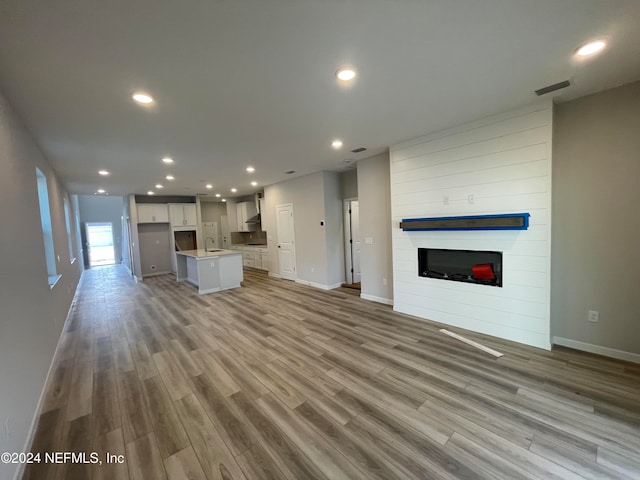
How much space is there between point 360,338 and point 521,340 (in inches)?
77.1

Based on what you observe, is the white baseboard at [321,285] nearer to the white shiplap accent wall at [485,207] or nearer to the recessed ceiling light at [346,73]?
the white shiplap accent wall at [485,207]

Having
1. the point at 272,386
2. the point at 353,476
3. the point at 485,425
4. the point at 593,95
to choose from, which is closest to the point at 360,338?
the point at 272,386

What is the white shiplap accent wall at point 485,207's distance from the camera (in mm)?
2906

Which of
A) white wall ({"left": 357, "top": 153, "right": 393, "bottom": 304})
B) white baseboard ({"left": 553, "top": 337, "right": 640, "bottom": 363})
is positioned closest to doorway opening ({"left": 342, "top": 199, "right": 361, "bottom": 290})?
white wall ({"left": 357, "top": 153, "right": 393, "bottom": 304})

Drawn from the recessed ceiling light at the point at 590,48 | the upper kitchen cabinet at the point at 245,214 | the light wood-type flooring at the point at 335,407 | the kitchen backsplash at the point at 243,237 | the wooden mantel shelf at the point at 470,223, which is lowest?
the light wood-type flooring at the point at 335,407

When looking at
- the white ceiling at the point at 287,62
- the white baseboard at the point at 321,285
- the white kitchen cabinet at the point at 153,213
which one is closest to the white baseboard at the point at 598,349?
the white ceiling at the point at 287,62

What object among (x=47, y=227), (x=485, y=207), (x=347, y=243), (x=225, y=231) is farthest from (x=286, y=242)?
(x=485, y=207)

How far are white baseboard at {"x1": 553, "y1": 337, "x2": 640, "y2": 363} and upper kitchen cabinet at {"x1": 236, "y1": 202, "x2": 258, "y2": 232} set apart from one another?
8.74 meters

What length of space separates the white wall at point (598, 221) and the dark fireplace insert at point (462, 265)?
0.61m

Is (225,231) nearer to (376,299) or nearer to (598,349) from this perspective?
(376,299)

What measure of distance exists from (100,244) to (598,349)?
19.3 metres

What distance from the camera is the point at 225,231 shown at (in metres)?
11.0

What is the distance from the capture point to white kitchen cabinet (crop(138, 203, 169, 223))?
8.32 metres

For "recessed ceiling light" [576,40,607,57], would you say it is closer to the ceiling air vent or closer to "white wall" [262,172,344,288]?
the ceiling air vent
